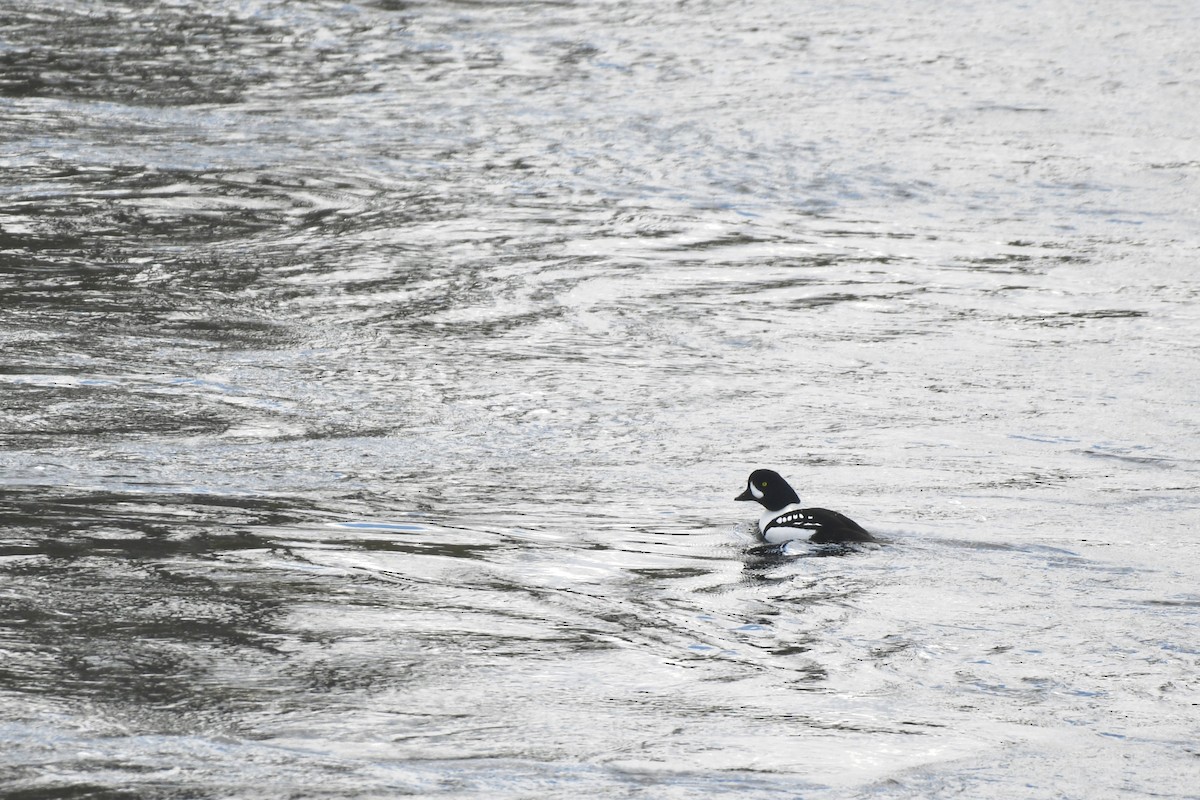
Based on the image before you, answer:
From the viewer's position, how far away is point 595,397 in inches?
364

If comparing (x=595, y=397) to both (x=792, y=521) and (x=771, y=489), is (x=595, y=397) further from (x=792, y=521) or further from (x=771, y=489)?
(x=792, y=521)

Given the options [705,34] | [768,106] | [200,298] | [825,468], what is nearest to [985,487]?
[825,468]

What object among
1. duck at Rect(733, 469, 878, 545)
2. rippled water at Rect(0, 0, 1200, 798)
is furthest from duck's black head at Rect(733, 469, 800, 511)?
rippled water at Rect(0, 0, 1200, 798)

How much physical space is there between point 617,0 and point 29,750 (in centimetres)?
1469

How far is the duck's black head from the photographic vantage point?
739 centimetres

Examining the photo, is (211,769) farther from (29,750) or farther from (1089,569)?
(1089,569)

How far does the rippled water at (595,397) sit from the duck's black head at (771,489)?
188mm

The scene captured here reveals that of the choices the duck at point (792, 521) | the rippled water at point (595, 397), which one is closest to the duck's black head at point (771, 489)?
the duck at point (792, 521)

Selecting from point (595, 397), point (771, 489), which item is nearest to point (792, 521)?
point (771, 489)

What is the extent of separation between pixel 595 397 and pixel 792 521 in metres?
2.33

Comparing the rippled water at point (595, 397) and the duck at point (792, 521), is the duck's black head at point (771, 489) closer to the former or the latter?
the duck at point (792, 521)

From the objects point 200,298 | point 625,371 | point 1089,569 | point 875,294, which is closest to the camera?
point 1089,569

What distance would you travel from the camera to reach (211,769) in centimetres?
481

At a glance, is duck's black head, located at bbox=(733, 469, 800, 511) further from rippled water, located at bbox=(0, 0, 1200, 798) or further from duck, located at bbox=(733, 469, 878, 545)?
rippled water, located at bbox=(0, 0, 1200, 798)
